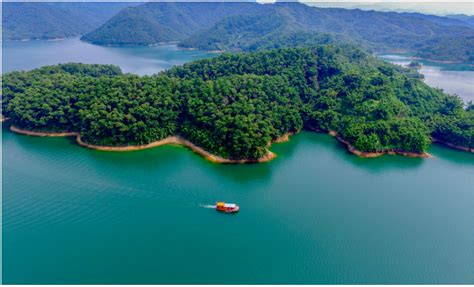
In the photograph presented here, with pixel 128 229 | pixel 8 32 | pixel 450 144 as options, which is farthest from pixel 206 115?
pixel 8 32

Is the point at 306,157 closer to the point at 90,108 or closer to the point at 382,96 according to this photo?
the point at 382,96

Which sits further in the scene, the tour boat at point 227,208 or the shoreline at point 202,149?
the shoreline at point 202,149

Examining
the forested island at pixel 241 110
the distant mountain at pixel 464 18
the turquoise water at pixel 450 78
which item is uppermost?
the distant mountain at pixel 464 18

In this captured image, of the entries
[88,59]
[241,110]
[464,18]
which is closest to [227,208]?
[241,110]

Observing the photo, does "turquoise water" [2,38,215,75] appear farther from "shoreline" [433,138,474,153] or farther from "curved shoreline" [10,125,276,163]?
"shoreline" [433,138,474,153]

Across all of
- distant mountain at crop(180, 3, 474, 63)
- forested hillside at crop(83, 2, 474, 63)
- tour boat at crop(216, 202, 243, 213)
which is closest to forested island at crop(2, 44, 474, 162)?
tour boat at crop(216, 202, 243, 213)

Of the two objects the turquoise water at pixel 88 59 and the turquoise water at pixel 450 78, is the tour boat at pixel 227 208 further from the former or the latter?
the turquoise water at pixel 88 59

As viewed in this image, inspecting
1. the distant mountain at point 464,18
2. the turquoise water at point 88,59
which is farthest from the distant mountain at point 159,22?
the distant mountain at point 464,18
